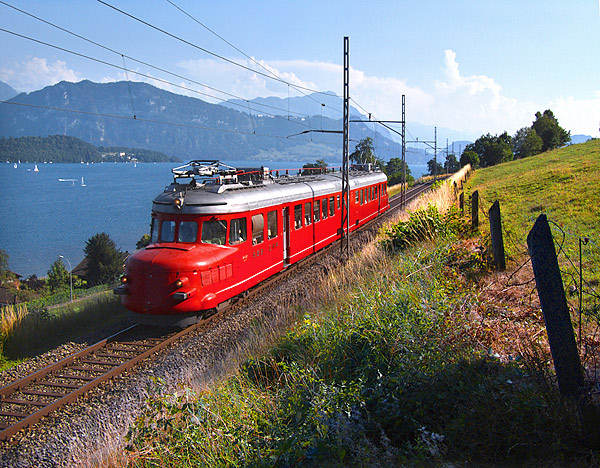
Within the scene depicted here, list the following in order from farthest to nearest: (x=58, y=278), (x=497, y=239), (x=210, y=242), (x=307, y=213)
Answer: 1. (x=58, y=278)
2. (x=307, y=213)
3. (x=210, y=242)
4. (x=497, y=239)

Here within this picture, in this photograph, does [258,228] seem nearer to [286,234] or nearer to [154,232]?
[286,234]

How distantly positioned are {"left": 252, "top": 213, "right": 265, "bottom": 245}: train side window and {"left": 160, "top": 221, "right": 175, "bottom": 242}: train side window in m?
2.11

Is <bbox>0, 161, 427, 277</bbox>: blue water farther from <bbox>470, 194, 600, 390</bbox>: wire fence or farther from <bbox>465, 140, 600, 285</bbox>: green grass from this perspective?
<bbox>470, 194, 600, 390</bbox>: wire fence

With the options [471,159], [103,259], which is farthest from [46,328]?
[471,159]

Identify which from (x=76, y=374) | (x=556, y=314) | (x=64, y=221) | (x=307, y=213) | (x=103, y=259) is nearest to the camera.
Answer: (x=556, y=314)

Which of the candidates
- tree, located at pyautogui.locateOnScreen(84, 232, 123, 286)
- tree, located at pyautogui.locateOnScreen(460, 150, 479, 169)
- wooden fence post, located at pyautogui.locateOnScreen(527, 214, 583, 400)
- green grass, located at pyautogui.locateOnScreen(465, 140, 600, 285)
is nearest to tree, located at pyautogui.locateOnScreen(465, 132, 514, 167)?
tree, located at pyautogui.locateOnScreen(460, 150, 479, 169)

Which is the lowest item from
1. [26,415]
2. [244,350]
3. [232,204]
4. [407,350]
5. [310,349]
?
[26,415]

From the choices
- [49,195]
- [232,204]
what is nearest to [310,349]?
[232,204]

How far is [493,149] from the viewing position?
237 feet

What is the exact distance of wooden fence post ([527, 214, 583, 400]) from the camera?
382 centimetres

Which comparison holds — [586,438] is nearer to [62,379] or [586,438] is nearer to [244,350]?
[244,350]

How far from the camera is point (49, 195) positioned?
579 ft

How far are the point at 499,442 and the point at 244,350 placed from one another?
5002 mm

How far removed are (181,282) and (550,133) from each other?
7631 cm
